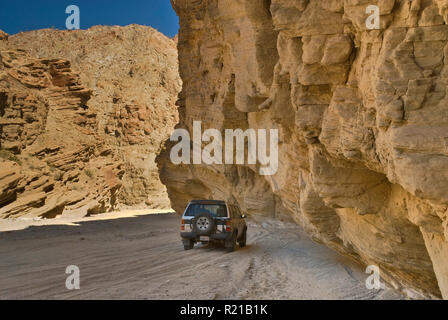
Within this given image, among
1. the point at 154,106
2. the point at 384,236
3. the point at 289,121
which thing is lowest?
the point at 384,236

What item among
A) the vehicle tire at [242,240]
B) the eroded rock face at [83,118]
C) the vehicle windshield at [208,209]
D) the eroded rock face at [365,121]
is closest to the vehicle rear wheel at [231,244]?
the vehicle windshield at [208,209]

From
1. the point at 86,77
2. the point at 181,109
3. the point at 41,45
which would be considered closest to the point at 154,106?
the point at 86,77

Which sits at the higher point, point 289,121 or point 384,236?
point 289,121

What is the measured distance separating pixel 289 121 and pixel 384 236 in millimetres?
3841

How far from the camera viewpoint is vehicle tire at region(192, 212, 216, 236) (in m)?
11.5

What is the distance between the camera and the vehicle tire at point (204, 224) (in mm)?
11487

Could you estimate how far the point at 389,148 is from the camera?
5406mm

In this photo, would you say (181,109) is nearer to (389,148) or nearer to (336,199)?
(336,199)

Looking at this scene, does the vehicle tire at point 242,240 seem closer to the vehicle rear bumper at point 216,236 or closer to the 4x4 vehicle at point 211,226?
the 4x4 vehicle at point 211,226

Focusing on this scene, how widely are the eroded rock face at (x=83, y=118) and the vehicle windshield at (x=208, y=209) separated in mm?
11369

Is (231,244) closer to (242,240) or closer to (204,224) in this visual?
(204,224)

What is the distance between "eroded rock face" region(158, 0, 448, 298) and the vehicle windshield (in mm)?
2056

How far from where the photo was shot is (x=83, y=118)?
32.7 m

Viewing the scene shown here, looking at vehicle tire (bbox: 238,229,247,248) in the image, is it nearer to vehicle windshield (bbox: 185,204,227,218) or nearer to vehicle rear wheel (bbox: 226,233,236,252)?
vehicle rear wheel (bbox: 226,233,236,252)
